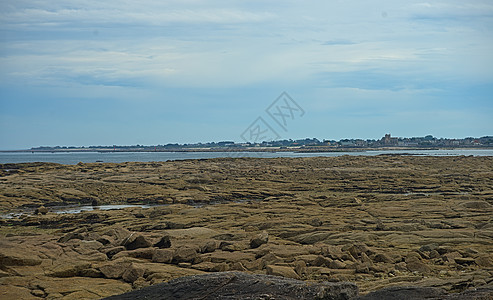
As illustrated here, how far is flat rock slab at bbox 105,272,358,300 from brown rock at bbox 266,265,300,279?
2.96m

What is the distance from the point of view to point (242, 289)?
9.06 meters

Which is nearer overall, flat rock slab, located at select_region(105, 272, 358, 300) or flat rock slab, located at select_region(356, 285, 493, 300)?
flat rock slab, located at select_region(356, 285, 493, 300)

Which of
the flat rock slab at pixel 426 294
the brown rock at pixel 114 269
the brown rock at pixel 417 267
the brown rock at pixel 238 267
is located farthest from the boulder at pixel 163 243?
the flat rock slab at pixel 426 294

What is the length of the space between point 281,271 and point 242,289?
3.96 meters

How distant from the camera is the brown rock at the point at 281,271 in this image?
1264 centimetres

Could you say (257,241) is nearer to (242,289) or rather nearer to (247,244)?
(247,244)

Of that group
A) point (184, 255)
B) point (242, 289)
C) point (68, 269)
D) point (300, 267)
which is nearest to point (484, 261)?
point (300, 267)

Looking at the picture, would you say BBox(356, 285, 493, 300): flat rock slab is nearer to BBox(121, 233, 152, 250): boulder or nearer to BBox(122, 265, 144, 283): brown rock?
BBox(122, 265, 144, 283): brown rock

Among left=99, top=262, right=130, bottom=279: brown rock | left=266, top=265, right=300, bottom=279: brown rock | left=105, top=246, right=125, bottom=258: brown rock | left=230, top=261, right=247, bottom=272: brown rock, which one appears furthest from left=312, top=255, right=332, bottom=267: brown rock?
left=105, top=246, right=125, bottom=258: brown rock

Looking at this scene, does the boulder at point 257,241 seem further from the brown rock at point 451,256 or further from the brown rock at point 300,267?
the brown rock at point 451,256

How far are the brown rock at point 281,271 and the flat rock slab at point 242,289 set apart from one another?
2961 mm

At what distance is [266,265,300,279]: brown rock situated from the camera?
1264cm

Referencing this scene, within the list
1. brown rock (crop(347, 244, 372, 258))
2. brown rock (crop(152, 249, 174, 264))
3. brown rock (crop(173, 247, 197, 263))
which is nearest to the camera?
brown rock (crop(152, 249, 174, 264))

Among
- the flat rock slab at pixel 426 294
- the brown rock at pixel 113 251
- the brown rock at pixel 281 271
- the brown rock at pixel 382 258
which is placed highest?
the flat rock slab at pixel 426 294
